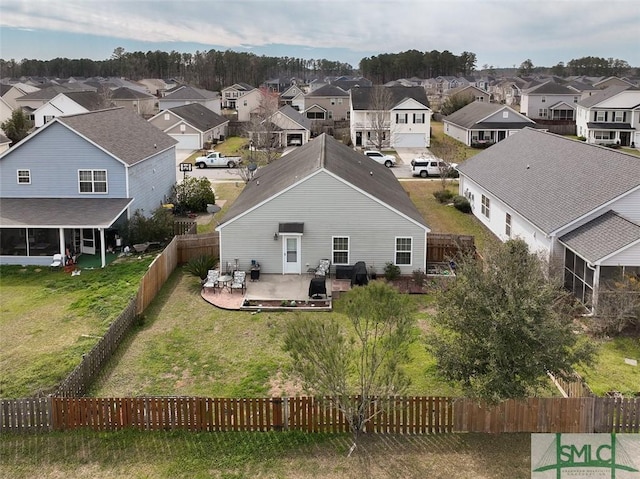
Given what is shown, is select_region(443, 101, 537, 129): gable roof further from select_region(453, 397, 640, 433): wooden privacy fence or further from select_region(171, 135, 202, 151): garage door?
select_region(453, 397, 640, 433): wooden privacy fence

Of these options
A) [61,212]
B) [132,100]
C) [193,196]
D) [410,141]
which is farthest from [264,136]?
[132,100]

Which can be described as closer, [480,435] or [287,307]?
[480,435]

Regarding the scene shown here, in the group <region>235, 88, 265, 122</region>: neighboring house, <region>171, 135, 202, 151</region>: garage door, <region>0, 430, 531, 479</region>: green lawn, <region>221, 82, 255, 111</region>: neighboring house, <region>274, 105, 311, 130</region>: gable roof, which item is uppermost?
<region>221, 82, 255, 111</region>: neighboring house

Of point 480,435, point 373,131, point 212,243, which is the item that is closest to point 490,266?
point 480,435

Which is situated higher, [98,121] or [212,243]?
[98,121]

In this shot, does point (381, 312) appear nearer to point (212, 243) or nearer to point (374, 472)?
point (374, 472)

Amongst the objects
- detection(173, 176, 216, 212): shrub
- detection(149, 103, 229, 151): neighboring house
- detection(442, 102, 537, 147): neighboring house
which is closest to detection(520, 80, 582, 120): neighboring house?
detection(442, 102, 537, 147): neighboring house

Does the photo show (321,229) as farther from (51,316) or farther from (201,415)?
(201,415)

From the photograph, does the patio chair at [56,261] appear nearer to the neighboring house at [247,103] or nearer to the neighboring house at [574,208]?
the neighboring house at [574,208]

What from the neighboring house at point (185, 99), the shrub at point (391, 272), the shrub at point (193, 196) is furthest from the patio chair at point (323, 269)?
the neighboring house at point (185, 99)
